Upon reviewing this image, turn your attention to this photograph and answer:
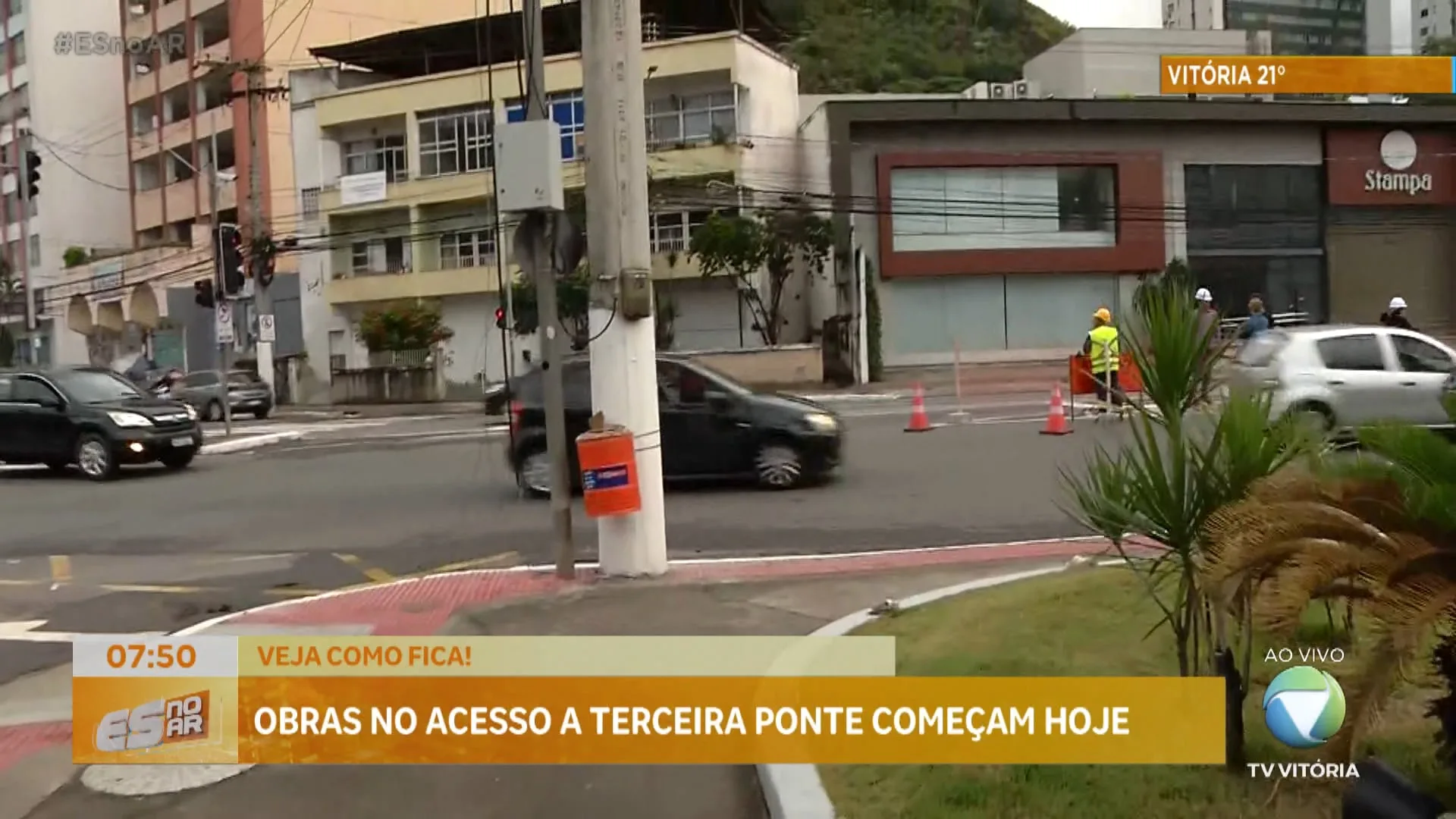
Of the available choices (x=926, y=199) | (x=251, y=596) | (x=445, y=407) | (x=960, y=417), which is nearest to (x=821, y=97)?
(x=926, y=199)

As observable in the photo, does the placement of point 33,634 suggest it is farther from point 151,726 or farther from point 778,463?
point 778,463

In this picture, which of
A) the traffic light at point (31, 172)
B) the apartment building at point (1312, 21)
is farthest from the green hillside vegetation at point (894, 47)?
the traffic light at point (31, 172)

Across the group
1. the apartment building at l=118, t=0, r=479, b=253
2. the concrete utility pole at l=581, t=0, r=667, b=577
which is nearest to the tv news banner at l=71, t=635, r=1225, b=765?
the concrete utility pole at l=581, t=0, r=667, b=577

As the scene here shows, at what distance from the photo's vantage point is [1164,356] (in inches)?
175

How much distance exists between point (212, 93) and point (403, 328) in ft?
69.8

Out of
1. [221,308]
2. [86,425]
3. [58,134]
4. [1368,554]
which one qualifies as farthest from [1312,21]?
[58,134]

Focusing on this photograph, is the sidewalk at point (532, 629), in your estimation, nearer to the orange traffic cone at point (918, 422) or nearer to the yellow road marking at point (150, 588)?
the yellow road marking at point (150, 588)

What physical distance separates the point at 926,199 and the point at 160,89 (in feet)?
125

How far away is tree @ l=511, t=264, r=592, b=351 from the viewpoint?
9117mm

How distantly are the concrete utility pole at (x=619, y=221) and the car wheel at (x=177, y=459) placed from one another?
12.1 metres

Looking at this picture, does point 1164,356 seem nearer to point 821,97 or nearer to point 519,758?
point 519,758

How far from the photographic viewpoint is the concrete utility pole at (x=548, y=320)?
28.5 feet

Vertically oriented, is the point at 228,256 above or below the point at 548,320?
above

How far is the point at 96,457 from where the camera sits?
1783 cm
